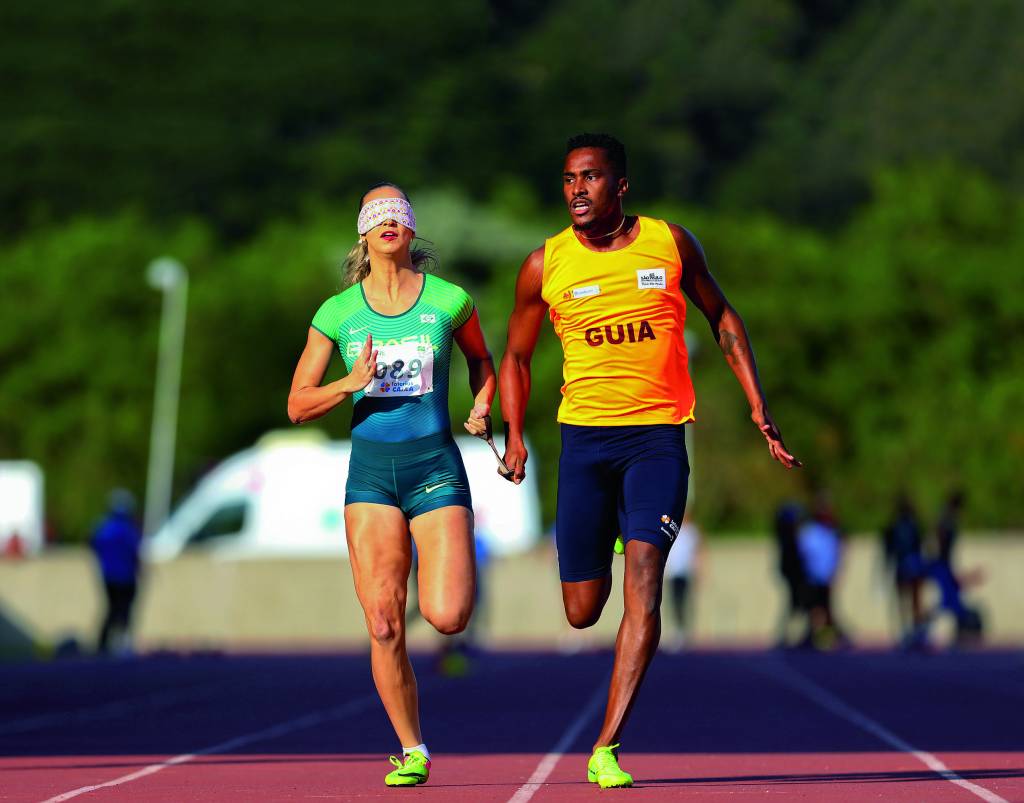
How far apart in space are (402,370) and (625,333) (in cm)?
88

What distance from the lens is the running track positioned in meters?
9.49

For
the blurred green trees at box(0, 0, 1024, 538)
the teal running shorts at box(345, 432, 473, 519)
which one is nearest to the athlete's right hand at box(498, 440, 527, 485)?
the teal running shorts at box(345, 432, 473, 519)

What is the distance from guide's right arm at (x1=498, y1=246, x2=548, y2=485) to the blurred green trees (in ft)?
116

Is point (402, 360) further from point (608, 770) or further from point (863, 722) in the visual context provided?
point (863, 722)

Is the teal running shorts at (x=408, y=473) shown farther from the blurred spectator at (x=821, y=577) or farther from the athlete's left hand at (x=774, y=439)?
the blurred spectator at (x=821, y=577)

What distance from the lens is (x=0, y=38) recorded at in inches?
3140

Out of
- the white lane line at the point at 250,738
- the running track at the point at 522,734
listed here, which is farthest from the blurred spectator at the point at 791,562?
the white lane line at the point at 250,738

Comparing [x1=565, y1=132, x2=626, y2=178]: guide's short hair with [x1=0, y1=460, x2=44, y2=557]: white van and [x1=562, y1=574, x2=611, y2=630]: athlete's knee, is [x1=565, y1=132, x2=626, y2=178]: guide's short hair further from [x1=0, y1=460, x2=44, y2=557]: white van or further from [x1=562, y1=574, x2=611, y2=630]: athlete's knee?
[x1=0, y1=460, x2=44, y2=557]: white van

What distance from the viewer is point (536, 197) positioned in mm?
86938

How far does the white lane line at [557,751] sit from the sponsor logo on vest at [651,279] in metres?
1.97

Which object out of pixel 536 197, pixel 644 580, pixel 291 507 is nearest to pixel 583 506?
pixel 644 580

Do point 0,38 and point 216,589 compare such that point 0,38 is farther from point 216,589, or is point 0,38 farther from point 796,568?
point 796,568

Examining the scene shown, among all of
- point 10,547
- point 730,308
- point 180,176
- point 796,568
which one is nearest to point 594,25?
point 180,176

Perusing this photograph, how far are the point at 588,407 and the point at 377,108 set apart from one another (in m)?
85.3
